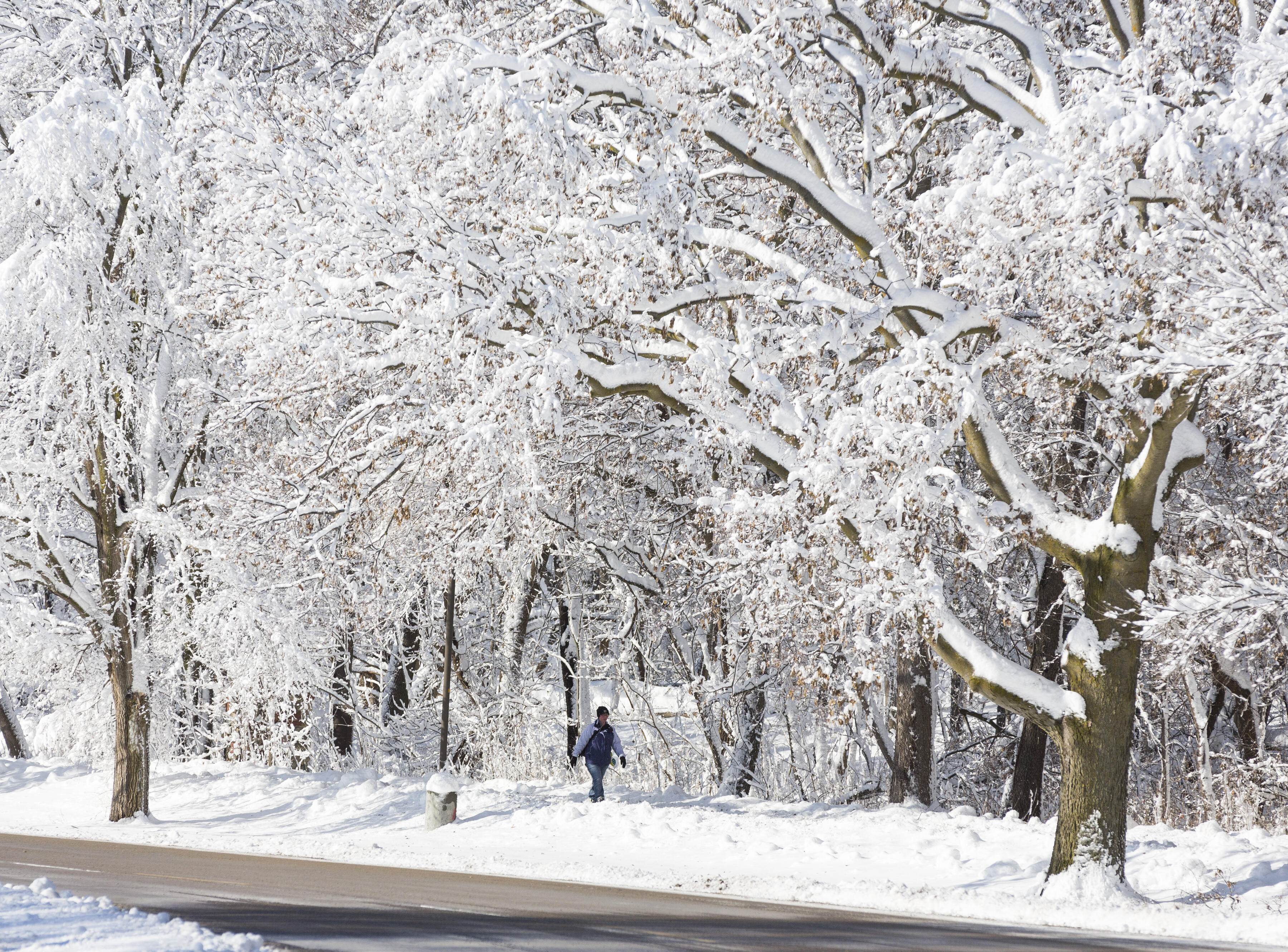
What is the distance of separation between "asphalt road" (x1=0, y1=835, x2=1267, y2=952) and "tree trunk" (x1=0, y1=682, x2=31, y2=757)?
51.7ft

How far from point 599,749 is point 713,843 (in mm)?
3737

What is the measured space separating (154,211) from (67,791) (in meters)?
9.94

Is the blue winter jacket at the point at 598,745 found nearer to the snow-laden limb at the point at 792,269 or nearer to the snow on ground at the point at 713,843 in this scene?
the snow on ground at the point at 713,843

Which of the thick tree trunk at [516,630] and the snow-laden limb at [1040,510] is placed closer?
the snow-laden limb at [1040,510]

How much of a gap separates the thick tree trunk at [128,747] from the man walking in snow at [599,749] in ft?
21.4

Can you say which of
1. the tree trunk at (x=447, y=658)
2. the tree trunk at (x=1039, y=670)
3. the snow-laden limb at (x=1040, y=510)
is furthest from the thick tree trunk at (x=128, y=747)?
the snow-laden limb at (x=1040, y=510)

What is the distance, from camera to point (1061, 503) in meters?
13.9

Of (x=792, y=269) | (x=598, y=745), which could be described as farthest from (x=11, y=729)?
(x=792, y=269)

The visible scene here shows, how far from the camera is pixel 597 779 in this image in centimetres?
1734

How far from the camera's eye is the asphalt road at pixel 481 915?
7.86 m

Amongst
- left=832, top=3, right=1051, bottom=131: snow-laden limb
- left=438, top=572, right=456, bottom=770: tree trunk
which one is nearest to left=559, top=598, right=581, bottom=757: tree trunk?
left=438, top=572, right=456, bottom=770: tree trunk

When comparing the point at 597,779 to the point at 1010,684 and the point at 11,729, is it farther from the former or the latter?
the point at 11,729

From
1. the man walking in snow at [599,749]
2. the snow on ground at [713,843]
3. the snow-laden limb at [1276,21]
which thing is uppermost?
the snow-laden limb at [1276,21]

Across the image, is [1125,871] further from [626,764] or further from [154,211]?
[154,211]
